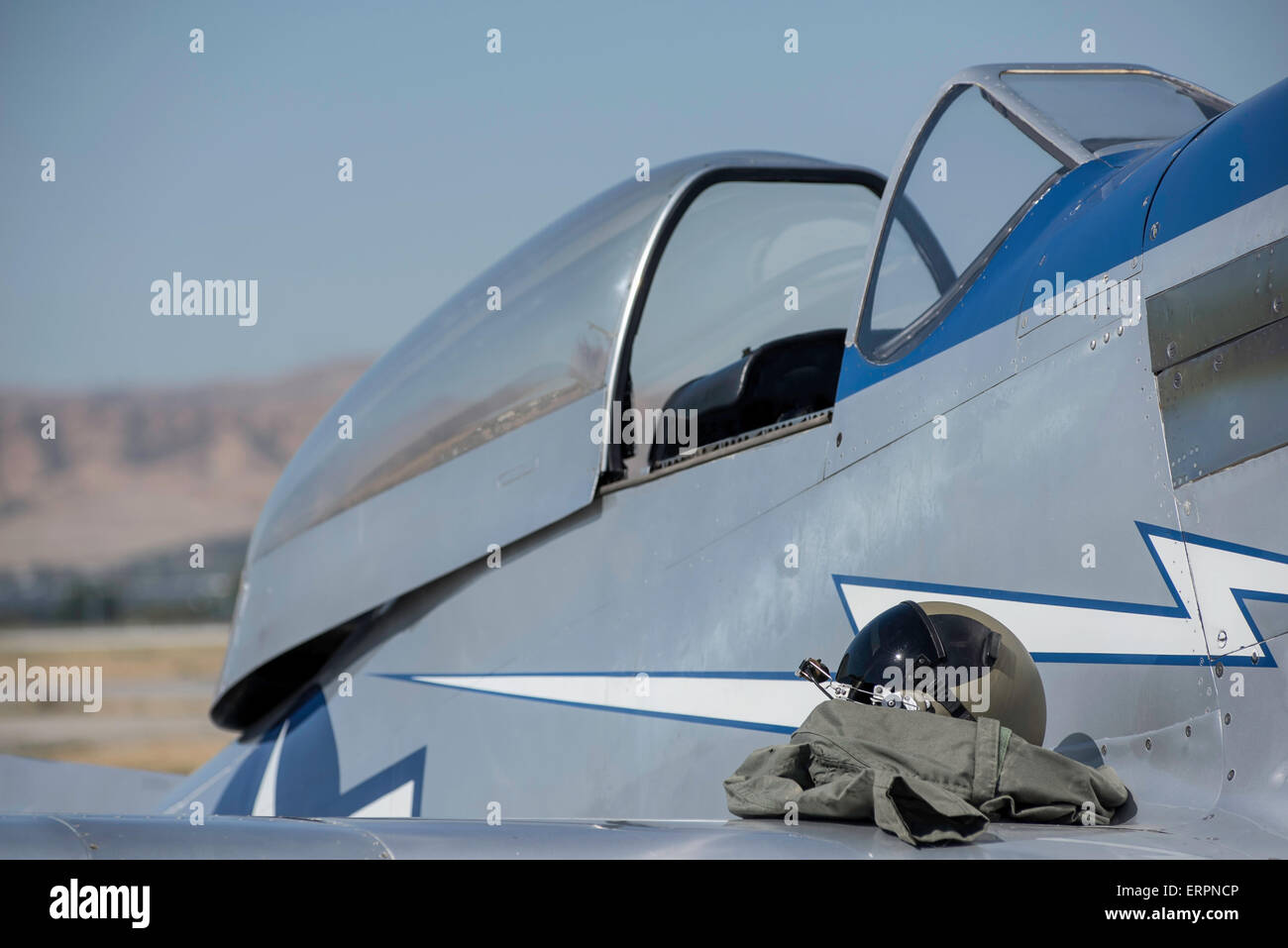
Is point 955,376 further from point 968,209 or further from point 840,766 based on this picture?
point 840,766

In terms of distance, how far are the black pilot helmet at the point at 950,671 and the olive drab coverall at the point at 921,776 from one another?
9 cm

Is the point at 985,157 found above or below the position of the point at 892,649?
above

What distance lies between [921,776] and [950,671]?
26 centimetres

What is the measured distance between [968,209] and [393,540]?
250cm

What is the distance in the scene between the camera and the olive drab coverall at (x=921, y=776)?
2.20 metres

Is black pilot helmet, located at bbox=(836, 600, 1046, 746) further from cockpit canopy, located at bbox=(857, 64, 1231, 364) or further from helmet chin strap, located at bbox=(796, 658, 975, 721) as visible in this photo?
cockpit canopy, located at bbox=(857, 64, 1231, 364)

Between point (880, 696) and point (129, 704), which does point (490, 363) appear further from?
point (129, 704)

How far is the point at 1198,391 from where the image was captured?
2.50m

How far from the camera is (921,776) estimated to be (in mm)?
2254

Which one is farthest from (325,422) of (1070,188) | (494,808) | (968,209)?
(1070,188)

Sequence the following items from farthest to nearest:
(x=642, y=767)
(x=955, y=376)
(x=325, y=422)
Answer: (x=325, y=422) < (x=642, y=767) < (x=955, y=376)

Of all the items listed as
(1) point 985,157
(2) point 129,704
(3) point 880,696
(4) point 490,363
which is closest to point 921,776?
(3) point 880,696

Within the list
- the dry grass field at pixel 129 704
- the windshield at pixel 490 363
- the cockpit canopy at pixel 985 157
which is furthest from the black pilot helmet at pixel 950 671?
the dry grass field at pixel 129 704

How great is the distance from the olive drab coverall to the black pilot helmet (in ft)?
0.31
